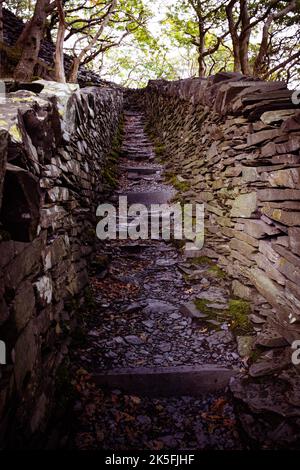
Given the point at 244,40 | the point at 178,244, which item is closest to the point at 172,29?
the point at 244,40

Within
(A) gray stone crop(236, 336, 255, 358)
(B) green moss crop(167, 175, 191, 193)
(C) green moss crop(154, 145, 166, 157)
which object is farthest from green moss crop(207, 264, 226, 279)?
(C) green moss crop(154, 145, 166, 157)

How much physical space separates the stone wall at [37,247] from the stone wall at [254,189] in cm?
205

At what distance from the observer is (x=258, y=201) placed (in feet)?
12.3

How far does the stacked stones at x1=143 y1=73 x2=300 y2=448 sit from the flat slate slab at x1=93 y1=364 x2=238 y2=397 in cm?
27

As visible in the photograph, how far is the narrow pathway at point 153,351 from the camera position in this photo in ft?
8.59

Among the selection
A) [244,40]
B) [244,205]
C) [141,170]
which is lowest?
[244,205]

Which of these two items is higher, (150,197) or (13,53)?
(13,53)

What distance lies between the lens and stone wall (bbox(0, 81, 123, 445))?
1688mm

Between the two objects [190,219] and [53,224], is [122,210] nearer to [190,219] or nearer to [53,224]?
[190,219]

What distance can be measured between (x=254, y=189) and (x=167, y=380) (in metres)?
2.35

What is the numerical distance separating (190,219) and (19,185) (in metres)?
4.51

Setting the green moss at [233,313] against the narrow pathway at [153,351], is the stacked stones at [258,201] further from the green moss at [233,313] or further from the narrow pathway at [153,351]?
the narrow pathway at [153,351]

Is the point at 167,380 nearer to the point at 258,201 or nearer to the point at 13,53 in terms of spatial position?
the point at 258,201
